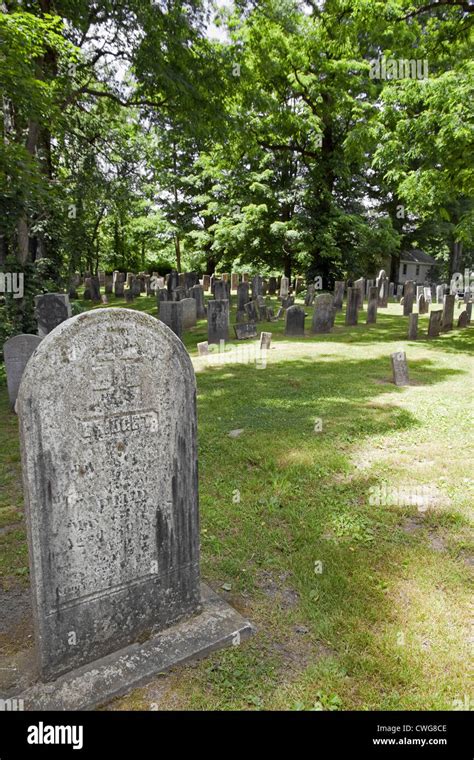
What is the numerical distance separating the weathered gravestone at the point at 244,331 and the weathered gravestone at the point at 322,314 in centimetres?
234

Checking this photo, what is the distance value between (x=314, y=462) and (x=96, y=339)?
3.54 metres

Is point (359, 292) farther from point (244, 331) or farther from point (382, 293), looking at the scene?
point (382, 293)

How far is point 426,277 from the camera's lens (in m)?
50.0

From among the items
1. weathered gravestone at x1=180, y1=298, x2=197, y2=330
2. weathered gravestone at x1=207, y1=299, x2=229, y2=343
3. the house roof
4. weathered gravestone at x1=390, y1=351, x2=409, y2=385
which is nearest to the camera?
weathered gravestone at x1=390, y1=351, x2=409, y2=385

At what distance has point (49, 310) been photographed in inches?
326

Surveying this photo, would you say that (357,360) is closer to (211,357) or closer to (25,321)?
(211,357)

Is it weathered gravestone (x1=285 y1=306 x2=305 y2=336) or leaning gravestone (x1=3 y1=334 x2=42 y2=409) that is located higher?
weathered gravestone (x1=285 y1=306 x2=305 y2=336)

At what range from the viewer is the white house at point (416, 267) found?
48594mm

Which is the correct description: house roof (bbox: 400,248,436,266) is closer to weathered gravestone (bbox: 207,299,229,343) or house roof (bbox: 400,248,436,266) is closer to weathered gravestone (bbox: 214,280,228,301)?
weathered gravestone (bbox: 214,280,228,301)

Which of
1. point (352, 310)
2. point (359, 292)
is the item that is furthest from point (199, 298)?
point (359, 292)

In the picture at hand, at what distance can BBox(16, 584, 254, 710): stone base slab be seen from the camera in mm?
2416

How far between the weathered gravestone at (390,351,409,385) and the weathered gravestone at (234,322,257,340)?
227 inches

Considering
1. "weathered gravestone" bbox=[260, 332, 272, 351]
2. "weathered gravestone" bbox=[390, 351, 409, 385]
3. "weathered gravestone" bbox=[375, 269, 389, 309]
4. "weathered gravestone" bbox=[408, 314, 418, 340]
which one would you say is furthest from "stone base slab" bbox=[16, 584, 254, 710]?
"weathered gravestone" bbox=[375, 269, 389, 309]

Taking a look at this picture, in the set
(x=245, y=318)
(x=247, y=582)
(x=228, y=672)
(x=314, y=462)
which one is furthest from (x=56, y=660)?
(x=245, y=318)
